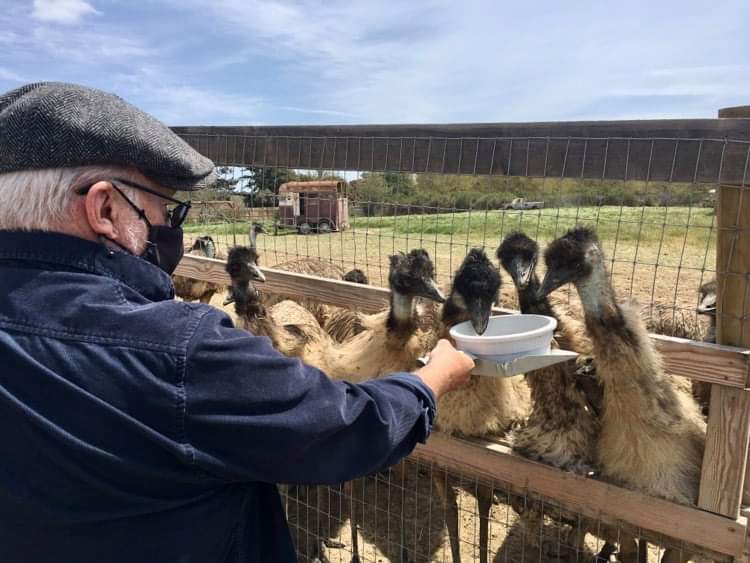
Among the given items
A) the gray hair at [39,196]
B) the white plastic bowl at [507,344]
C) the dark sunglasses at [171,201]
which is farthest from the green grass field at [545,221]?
the gray hair at [39,196]

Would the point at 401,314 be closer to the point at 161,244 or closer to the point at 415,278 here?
the point at 415,278

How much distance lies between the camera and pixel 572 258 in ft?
11.1

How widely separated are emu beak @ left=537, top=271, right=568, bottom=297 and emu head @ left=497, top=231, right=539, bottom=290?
0.38 m

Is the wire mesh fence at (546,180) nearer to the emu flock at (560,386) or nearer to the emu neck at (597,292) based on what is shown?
the emu neck at (597,292)

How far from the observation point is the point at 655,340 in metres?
3.11

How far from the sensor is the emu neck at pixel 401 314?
4.20m

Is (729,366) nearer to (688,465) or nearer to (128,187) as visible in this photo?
(688,465)

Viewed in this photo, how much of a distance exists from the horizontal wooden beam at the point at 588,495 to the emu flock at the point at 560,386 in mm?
106

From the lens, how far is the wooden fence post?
258cm

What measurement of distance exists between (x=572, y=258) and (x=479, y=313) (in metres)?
0.58

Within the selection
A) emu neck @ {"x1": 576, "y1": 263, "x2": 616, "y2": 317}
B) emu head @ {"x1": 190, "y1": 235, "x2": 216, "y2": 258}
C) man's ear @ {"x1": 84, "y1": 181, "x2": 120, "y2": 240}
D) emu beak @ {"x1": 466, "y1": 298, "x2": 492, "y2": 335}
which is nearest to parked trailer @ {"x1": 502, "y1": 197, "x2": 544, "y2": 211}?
emu neck @ {"x1": 576, "y1": 263, "x2": 616, "y2": 317}

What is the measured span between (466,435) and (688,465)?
1.20m

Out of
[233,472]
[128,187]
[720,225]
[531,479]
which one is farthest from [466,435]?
[128,187]

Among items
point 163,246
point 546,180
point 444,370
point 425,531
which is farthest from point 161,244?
point 425,531
